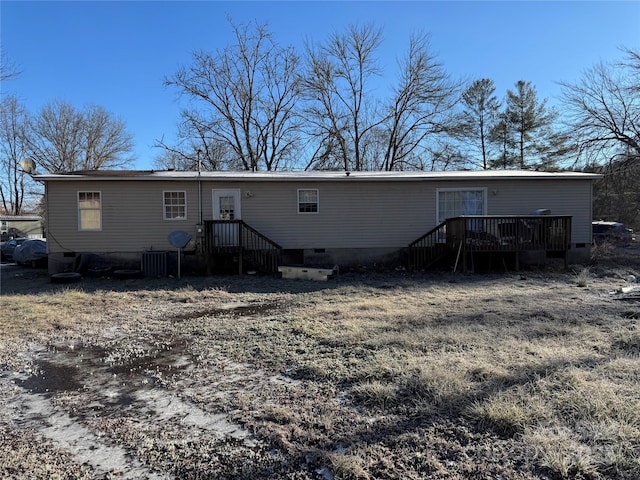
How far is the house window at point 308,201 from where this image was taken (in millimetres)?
12883

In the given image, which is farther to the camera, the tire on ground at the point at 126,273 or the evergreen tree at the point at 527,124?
the evergreen tree at the point at 527,124

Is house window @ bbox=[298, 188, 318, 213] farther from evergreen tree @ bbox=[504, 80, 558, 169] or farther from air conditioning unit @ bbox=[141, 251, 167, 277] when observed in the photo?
evergreen tree @ bbox=[504, 80, 558, 169]

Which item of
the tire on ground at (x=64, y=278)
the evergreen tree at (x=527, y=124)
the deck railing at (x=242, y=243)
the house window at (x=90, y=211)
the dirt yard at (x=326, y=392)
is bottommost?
the dirt yard at (x=326, y=392)

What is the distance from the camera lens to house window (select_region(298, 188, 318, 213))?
42.3 feet

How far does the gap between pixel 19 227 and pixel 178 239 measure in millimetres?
27026

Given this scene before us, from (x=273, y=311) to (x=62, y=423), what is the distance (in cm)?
429

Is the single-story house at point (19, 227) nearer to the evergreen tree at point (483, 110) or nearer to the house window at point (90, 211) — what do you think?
the house window at point (90, 211)

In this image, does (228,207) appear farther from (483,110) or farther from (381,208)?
(483,110)

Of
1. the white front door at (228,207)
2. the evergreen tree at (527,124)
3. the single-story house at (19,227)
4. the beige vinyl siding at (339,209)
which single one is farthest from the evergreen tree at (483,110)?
the single-story house at (19,227)

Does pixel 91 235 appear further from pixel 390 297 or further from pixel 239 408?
pixel 239 408

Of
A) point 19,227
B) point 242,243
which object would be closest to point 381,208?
point 242,243

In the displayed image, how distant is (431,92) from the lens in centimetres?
2462

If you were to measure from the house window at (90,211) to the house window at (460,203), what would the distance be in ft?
34.3

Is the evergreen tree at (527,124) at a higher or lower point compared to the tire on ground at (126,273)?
higher
